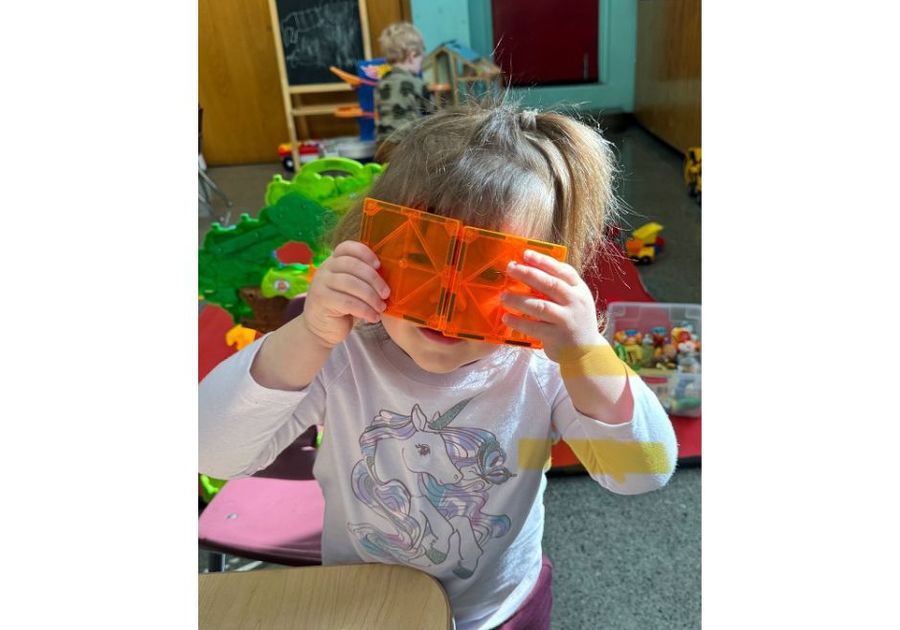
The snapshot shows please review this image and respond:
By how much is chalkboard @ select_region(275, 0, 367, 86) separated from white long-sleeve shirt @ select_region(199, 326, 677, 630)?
54 cm

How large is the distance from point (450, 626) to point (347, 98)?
1571 mm

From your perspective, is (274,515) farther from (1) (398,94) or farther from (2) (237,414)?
(1) (398,94)

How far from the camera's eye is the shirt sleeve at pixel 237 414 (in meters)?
0.40

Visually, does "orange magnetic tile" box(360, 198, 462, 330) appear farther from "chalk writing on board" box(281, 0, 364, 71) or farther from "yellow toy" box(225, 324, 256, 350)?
"yellow toy" box(225, 324, 256, 350)

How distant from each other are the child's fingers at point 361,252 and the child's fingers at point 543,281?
7cm

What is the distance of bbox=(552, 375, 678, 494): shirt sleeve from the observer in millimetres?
381

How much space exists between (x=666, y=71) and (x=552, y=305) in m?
0.20

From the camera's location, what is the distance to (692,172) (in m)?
0.36

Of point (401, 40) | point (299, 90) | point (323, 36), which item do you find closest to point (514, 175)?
point (401, 40)

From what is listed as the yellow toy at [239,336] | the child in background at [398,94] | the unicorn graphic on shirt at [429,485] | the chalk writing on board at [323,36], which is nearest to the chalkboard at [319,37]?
the chalk writing on board at [323,36]

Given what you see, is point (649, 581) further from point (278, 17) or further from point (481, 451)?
point (278, 17)
